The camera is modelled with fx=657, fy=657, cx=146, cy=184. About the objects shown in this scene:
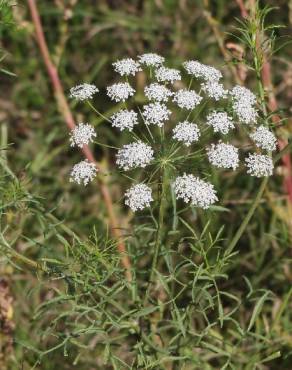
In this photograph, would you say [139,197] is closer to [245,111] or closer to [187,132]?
[187,132]

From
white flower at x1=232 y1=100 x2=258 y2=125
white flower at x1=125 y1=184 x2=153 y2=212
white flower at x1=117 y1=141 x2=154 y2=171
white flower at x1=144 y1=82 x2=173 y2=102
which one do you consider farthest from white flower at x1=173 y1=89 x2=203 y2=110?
white flower at x1=125 y1=184 x2=153 y2=212

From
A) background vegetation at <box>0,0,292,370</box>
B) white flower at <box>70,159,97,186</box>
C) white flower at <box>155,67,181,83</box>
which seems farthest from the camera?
background vegetation at <box>0,0,292,370</box>

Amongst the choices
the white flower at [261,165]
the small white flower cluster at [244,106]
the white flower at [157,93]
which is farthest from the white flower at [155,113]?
the white flower at [261,165]

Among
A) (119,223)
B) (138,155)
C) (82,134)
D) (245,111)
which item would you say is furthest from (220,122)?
(119,223)

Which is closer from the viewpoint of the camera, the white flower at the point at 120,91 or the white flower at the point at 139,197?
the white flower at the point at 139,197

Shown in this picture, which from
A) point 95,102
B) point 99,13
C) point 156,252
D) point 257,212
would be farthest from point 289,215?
point 99,13

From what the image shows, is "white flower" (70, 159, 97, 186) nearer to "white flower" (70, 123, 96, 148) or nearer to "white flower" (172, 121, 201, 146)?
"white flower" (70, 123, 96, 148)

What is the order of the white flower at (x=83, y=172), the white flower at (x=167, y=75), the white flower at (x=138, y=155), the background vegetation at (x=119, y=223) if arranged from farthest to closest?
1. the background vegetation at (x=119, y=223)
2. the white flower at (x=167, y=75)
3. the white flower at (x=83, y=172)
4. the white flower at (x=138, y=155)

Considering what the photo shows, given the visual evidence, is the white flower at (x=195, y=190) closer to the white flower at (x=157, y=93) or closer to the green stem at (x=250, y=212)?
the green stem at (x=250, y=212)
